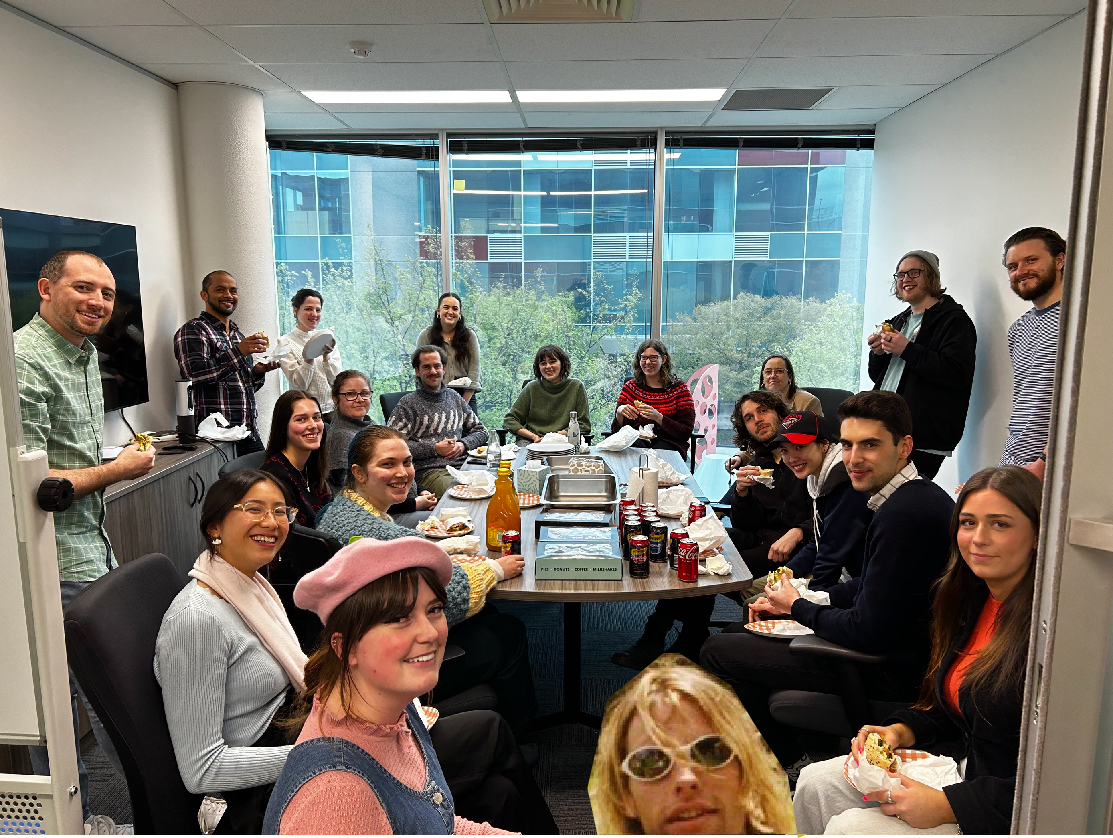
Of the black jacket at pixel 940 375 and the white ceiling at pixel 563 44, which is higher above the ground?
the white ceiling at pixel 563 44

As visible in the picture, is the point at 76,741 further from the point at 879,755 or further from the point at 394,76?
the point at 394,76

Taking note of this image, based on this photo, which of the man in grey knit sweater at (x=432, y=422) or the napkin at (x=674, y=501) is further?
the man in grey knit sweater at (x=432, y=422)

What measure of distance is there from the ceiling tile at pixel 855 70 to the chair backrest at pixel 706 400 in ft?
7.35

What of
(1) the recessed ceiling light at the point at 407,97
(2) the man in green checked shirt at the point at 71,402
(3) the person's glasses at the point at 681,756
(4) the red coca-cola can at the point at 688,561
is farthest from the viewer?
(1) the recessed ceiling light at the point at 407,97

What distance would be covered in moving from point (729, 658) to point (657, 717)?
186 cm

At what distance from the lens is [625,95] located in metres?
4.89

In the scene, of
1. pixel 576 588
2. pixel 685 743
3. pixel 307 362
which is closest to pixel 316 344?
pixel 307 362

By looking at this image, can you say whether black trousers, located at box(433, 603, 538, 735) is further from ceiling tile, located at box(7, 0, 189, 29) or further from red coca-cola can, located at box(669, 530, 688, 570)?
ceiling tile, located at box(7, 0, 189, 29)

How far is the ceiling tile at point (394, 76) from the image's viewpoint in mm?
4191

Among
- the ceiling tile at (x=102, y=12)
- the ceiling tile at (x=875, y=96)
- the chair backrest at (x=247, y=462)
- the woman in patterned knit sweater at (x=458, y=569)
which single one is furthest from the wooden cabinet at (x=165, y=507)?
the ceiling tile at (x=875, y=96)

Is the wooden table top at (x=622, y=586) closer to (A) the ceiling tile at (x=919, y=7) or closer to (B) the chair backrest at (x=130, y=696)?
(B) the chair backrest at (x=130, y=696)

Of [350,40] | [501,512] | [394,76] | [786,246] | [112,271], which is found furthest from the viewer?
[786,246]

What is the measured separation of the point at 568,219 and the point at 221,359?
2.90m

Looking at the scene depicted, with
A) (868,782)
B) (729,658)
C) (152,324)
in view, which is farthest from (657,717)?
(152,324)
